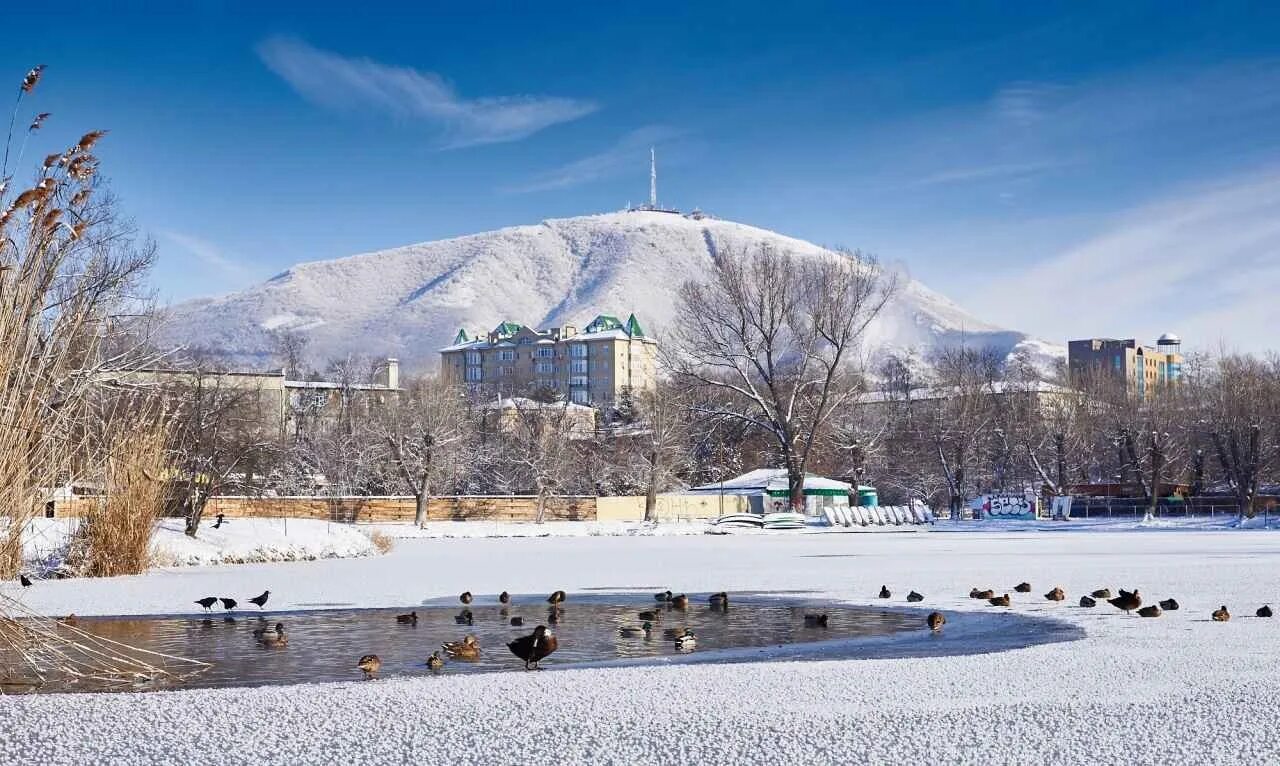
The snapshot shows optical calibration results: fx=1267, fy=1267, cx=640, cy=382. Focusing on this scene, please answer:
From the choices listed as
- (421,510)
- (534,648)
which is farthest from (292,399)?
(534,648)

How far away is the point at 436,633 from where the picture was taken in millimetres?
12938

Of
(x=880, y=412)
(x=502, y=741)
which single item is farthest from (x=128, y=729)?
(x=880, y=412)

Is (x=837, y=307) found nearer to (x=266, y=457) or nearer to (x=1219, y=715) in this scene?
(x=266, y=457)

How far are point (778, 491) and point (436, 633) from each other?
2036 inches

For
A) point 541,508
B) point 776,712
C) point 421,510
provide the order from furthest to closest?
point 541,508, point 421,510, point 776,712

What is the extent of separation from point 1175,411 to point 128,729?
251 ft

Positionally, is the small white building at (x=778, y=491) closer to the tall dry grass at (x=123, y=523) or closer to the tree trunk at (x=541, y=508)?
the tree trunk at (x=541, y=508)

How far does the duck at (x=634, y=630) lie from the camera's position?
499 inches

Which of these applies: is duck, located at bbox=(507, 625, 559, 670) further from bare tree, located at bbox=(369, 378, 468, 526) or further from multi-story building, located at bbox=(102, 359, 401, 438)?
multi-story building, located at bbox=(102, 359, 401, 438)

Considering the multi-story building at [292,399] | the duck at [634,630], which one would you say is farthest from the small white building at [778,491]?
the duck at [634,630]

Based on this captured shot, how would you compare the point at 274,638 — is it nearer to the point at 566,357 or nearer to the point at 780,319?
the point at 780,319

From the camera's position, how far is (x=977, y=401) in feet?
243

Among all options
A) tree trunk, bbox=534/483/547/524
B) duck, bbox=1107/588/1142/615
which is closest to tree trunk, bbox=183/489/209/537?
duck, bbox=1107/588/1142/615

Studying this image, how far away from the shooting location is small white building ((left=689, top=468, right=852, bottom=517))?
60.2 metres
